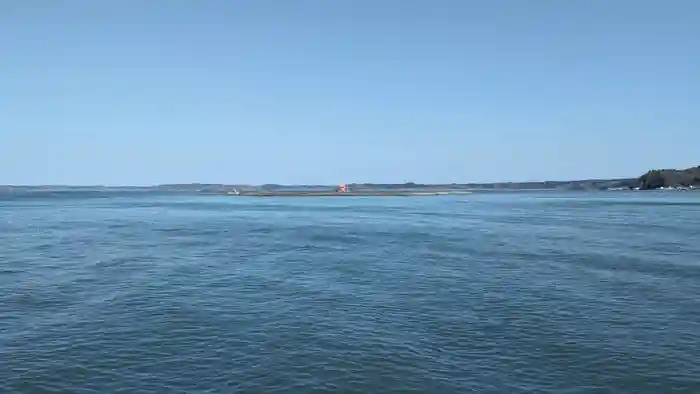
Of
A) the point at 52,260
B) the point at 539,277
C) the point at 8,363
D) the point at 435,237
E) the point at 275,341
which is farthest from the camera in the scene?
the point at 435,237

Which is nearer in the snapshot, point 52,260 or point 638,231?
point 52,260

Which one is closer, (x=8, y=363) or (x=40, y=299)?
(x=8, y=363)

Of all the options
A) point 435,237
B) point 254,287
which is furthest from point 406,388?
point 435,237

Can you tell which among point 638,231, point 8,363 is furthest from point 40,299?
point 638,231

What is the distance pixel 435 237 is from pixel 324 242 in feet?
37.4

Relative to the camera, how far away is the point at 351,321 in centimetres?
1983

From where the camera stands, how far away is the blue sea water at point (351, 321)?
564 inches

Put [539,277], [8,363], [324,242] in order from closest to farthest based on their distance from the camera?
1. [8,363]
2. [539,277]
3. [324,242]

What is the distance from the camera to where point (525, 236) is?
5056 centimetres

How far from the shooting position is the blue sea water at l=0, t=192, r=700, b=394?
14328 mm

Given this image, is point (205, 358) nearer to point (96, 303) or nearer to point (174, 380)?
point (174, 380)

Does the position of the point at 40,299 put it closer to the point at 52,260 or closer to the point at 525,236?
the point at 52,260

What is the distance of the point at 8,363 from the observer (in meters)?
15.4

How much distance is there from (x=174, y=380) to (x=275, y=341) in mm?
4054
